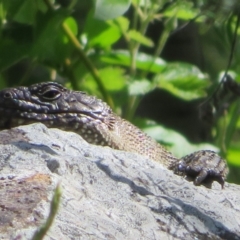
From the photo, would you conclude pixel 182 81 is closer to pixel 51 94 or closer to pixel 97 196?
pixel 51 94

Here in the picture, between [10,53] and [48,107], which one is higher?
[10,53]

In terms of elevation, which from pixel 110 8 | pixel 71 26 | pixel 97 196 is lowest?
pixel 97 196

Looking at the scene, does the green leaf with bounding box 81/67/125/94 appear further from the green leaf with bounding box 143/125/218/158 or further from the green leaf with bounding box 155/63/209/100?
the green leaf with bounding box 143/125/218/158

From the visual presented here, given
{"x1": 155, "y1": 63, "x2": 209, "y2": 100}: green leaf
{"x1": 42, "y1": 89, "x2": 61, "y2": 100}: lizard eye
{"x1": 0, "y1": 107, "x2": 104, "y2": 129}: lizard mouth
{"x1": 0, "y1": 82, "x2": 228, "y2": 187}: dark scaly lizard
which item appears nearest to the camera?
{"x1": 0, "y1": 82, "x2": 228, "y2": 187}: dark scaly lizard

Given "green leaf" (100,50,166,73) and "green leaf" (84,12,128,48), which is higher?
"green leaf" (84,12,128,48)

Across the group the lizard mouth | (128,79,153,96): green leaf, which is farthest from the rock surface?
(128,79,153,96): green leaf

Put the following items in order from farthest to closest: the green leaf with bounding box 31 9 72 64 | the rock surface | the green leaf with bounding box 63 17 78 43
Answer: the green leaf with bounding box 63 17 78 43, the green leaf with bounding box 31 9 72 64, the rock surface

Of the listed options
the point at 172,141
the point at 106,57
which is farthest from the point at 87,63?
the point at 172,141
